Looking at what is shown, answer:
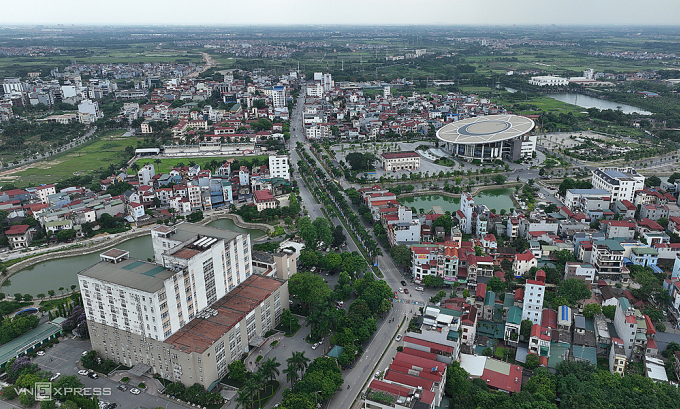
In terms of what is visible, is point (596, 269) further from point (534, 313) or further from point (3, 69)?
point (3, 69)

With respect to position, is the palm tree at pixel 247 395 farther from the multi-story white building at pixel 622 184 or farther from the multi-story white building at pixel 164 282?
the multi-story white building at pixel 622 184

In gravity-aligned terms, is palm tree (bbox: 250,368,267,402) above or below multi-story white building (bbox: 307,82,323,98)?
below

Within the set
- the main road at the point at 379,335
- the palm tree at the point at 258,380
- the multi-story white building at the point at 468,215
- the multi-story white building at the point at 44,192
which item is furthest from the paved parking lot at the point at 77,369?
the multi-story white building at the point at 468,215

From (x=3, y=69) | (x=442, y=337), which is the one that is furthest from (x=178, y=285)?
(x=3, y=69)

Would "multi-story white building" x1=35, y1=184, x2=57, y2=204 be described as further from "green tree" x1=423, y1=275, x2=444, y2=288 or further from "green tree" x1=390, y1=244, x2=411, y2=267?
"green tree" x1=423, y1=275, x2=444, y2=288

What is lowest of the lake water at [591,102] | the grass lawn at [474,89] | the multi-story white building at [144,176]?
the multi-story white building at [144,176]

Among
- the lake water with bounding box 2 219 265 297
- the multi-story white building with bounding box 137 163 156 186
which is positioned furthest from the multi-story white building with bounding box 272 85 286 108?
the lake water with bounding box 2 219 265 297
